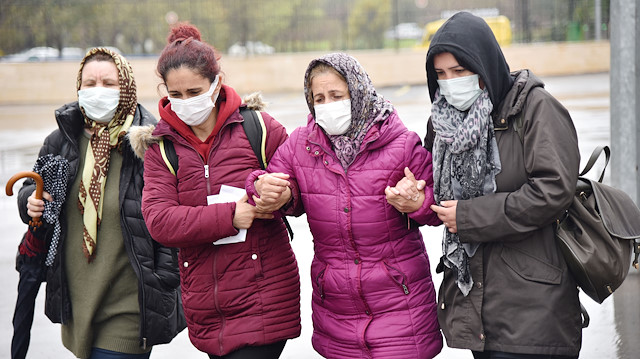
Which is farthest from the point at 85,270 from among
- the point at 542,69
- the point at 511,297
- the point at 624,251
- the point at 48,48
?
the point at 48,48

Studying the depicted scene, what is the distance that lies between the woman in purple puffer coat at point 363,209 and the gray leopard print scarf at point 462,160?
0.39 feet

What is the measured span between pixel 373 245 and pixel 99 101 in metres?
1.51

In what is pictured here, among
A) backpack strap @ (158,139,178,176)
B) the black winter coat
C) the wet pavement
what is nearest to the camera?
backpack strap @ (158,139,178,176)

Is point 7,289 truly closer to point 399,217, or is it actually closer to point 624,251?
point 399,217

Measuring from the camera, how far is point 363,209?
3.27 meters

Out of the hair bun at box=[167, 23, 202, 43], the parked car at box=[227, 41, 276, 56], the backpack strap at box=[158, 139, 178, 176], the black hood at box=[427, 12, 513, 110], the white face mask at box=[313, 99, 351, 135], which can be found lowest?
the parked car at box=[227, 41, 276, 56]

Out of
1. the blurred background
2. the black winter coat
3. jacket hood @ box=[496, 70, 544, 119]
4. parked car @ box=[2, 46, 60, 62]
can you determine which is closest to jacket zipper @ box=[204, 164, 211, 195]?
the black winter coat

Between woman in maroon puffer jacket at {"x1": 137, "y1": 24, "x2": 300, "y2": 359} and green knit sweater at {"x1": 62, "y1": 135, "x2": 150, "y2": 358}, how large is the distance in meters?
0.43

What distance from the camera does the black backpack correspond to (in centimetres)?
351

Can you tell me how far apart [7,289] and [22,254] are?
3194 millimetres

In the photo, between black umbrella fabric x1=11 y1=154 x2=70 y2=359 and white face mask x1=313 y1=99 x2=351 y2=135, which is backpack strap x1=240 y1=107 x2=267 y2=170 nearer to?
white face mask x1=313 y1=99 x2=351 y2=135

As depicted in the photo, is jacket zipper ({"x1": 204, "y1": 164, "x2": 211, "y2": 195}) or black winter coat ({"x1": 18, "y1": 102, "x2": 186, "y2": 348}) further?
black winter coat ({"x1": 18, "y1": 102, "x2": 186, "y2": 348})

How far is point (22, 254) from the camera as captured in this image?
399cm

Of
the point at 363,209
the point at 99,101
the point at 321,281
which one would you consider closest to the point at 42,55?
the point at 99,101
